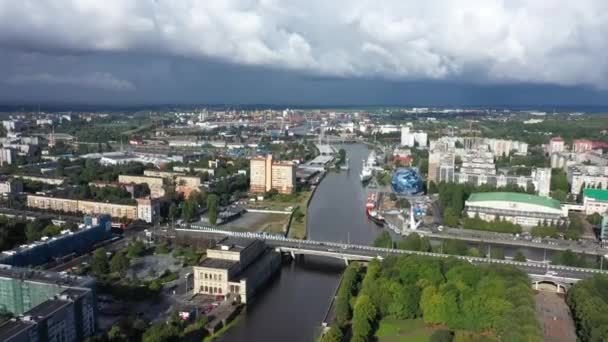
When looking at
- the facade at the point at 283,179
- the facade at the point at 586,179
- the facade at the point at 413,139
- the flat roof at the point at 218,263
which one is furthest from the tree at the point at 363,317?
the facade at the point at 413,139

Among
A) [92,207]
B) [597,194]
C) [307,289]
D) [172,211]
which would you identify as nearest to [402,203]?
[597,194]

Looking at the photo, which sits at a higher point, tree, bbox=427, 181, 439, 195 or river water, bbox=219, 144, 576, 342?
tree, bbox=427, 181, 439, 195

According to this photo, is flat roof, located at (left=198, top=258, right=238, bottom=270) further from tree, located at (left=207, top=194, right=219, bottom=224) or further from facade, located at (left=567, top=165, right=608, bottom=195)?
facade, located at (left=567, top=165, right=608, bottom=195)

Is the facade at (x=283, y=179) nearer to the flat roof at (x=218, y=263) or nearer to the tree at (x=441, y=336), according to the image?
the flat roof at (x=218, y=263)

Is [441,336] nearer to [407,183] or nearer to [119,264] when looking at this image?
[119,264]

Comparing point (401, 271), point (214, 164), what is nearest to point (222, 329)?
point (401, 271)

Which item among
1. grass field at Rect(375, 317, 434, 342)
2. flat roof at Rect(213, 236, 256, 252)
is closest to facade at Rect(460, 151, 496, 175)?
flat roof at Rect(213, 236, 256, 252)
